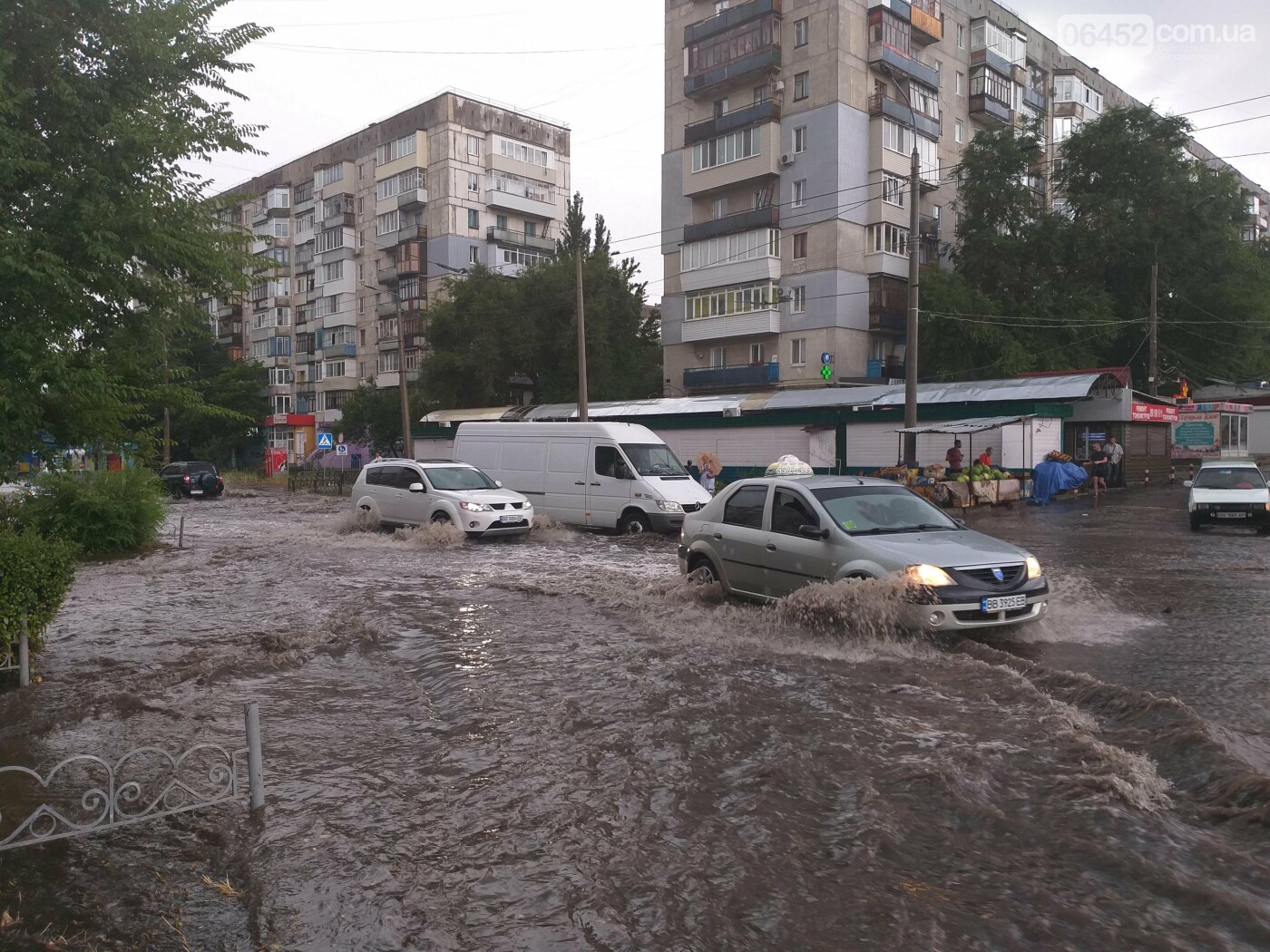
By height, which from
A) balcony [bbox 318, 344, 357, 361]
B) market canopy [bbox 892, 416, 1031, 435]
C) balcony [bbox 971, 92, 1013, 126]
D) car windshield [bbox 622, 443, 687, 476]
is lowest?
car windshield [bbox 622, 443, 687, 476]

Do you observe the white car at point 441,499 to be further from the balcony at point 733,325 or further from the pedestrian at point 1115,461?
the balcony at point 733,325

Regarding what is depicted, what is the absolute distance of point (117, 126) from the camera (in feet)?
25.5

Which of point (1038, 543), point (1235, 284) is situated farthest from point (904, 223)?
point (1038, 543)

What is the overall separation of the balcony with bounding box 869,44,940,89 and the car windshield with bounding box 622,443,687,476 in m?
32.5

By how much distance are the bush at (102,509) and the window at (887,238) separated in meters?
34.6

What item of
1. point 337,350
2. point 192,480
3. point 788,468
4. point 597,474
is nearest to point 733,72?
point 192,480

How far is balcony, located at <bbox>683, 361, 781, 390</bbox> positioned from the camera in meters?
46.2

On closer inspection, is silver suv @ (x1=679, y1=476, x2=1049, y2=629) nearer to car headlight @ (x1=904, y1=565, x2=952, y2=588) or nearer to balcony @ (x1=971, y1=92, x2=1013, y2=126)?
car headlight @ (x1=904, y1=565, x2=952, y2=588)

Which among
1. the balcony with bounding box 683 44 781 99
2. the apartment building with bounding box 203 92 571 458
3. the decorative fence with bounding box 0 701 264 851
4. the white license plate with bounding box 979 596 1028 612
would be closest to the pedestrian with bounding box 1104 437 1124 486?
the white license plate with bounding box 979 596 1028 612

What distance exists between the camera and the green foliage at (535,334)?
46312mm

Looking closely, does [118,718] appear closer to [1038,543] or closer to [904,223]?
[1038,543]

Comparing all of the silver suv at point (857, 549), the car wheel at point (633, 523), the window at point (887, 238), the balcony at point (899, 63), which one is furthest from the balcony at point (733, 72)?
the silver suv at point (857, 549)

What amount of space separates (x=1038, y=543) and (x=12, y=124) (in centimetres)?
1613

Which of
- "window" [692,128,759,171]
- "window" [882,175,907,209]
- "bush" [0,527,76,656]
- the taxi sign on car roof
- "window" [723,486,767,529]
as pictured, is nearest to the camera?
"bush" [0,527,76,656]
